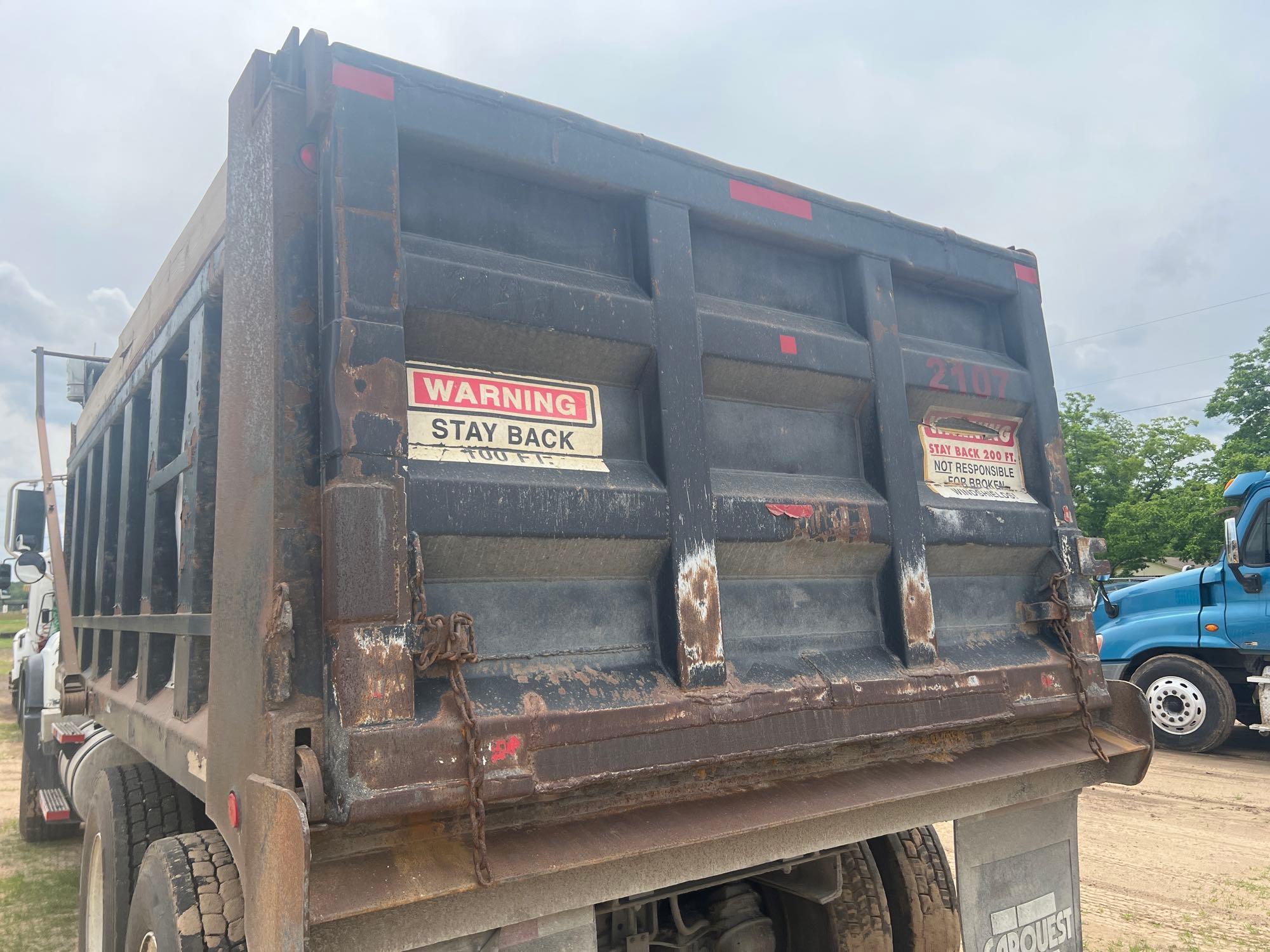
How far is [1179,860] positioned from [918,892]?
3.14m

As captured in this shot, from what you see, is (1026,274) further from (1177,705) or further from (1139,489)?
(1139,489)

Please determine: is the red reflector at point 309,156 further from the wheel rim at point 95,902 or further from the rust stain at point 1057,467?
the rust stain at point 1057,467

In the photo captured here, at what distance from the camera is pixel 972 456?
2.91 metres

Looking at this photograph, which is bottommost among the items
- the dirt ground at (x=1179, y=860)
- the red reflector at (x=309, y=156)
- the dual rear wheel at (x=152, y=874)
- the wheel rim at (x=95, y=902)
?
the dirt ground at (x=1179, y=860)

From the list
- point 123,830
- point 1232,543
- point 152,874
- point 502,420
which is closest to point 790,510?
point 502,420

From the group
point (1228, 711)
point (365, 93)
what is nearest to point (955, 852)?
point (365, 93)

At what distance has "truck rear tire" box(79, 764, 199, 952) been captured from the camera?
2.62 metres

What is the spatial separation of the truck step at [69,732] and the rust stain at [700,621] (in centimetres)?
397

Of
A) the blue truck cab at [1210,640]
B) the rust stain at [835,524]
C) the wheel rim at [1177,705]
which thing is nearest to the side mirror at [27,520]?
the rust stain at [835,524]

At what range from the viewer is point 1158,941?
3914 millimetres

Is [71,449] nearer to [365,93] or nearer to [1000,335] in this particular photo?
[365,93]

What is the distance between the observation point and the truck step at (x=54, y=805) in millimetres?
5336

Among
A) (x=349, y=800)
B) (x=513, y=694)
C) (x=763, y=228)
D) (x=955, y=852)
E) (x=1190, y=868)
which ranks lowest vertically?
(x=1190, y=868)

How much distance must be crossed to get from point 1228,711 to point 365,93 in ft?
29.4
